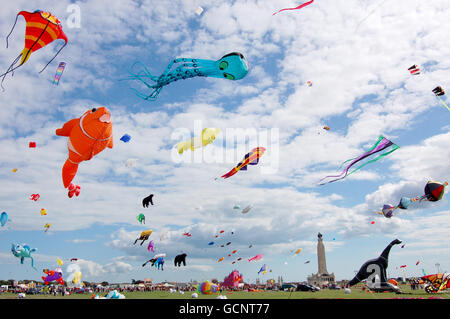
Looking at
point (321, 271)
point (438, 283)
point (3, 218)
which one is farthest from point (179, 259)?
point (321, 271)

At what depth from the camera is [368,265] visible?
107 ft

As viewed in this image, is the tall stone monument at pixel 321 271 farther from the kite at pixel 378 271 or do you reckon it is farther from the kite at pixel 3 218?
the kite at pixel 3 218

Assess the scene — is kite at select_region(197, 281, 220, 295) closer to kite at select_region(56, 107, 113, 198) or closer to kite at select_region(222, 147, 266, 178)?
kite at select_region(222, 147, 266, 178)

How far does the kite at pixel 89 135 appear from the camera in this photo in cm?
1636

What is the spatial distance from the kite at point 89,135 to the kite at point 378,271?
1069 inches

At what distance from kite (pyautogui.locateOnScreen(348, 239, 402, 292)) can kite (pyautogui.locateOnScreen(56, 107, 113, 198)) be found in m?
27.1

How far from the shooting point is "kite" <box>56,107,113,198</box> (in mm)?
16359

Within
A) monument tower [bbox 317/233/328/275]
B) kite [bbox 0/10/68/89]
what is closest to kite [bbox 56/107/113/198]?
kite [bbox 0/10/68/89]

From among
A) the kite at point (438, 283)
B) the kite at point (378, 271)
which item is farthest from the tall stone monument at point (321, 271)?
the kite at point (438, 283)

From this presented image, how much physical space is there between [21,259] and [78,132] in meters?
23.2

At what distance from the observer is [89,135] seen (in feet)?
53.5
